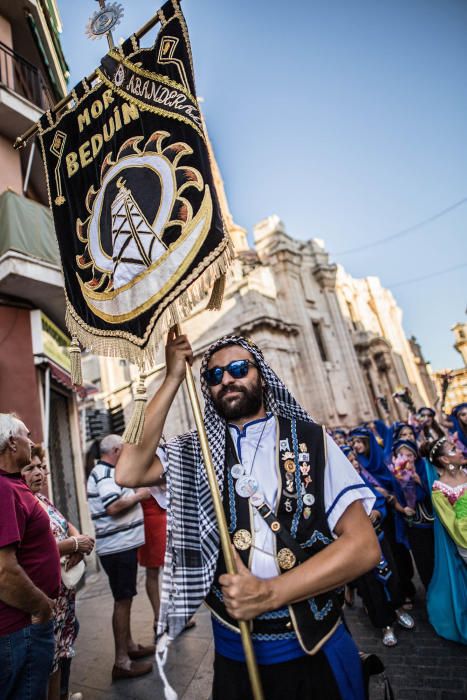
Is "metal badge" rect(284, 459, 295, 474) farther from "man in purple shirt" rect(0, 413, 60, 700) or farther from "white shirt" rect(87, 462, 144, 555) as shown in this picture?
"white shirt" rect(87, 462, 144, 555)

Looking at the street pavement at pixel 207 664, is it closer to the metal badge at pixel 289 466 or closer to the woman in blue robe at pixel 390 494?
the woman in blue robe at pixel 390 494

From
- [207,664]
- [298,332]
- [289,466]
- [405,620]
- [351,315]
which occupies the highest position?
[351,315]

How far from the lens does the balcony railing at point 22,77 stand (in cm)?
812

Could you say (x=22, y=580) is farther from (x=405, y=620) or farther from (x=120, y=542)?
(x=405, y=620)

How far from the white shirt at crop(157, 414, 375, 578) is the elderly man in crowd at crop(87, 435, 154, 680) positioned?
7.86ft

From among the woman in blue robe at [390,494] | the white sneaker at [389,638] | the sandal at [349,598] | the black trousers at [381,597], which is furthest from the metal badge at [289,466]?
the sandal at [349,598]

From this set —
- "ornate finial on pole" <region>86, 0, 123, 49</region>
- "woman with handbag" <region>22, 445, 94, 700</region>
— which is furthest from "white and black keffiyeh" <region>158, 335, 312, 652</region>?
"ornate finial on pole" <region>86, 0, 123, 49</region>

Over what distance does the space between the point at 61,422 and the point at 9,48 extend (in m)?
8.20

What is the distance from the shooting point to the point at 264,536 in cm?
165

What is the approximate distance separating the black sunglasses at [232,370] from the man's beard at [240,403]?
2.4 inches

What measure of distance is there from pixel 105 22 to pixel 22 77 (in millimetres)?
9501

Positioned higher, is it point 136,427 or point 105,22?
point 105,22

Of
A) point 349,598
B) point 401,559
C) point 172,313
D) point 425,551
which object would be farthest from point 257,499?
point 349,598

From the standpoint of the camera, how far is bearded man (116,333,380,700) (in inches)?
59.7
